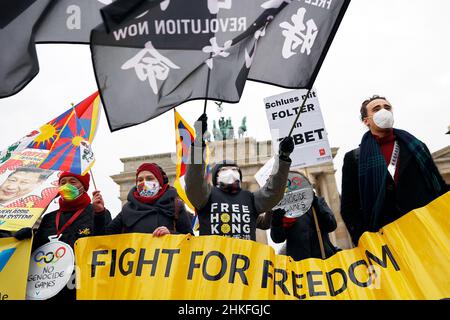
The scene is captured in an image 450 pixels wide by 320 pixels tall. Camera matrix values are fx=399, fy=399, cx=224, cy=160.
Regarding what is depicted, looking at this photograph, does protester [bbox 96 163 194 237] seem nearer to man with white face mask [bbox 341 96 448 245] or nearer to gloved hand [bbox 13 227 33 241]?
gloved hand [bbox 13 227 33 241]

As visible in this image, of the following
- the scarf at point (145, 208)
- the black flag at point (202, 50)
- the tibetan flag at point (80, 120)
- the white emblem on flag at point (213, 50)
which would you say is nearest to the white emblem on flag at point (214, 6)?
the black flag at point (202, 50)

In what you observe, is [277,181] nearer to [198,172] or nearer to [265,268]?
[198,172]

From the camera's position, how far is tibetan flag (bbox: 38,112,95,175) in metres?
4.75

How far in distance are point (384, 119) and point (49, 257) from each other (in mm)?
3130

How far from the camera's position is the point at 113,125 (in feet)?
8.82

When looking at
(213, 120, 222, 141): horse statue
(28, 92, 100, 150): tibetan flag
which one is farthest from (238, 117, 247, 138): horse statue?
(28, 92, 100, 150): tibetan flag

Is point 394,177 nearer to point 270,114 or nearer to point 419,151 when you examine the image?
point 419,151

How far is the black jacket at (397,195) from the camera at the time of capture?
10.0ft

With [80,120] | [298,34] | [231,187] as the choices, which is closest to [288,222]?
[231,187]

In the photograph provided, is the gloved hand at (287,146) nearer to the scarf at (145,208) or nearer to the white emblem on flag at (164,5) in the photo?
the scarf at (145,208)

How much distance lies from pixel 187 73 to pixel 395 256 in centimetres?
190

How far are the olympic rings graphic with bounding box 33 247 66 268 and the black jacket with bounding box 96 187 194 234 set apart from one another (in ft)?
1.24

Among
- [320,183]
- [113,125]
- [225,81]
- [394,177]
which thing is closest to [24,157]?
[113,125]

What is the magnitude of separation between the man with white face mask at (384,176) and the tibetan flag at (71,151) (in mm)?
2865
